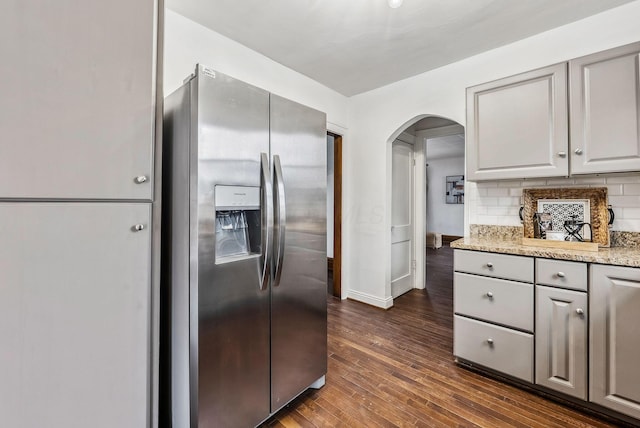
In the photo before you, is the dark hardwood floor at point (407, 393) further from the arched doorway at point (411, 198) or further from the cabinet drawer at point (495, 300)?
the arched doorway at point (411, 198)

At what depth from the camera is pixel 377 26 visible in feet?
7.23

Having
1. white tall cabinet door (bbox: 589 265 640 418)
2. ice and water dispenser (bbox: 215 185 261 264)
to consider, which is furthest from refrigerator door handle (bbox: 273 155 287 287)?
white tall cabinet door (bbox: 589 265 640 418)

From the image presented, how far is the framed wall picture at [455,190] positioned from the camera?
26.8 ft

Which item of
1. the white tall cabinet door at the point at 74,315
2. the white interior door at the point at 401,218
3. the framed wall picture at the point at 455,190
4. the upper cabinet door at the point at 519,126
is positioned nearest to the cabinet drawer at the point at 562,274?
the upper cabinet door at the point at 519,126

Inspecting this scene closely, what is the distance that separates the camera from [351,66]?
2.87 m

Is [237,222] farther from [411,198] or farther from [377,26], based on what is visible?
[411,198]

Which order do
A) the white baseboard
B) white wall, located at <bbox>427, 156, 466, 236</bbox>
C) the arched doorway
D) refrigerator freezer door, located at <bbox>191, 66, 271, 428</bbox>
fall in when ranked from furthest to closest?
white wall, located at <bbox>427, 156, 466, 236</bbox>
the arched doorway
the white baseboard
refrigerator freezer door, located at <bbox>191, 66, 271, 428</bbox>

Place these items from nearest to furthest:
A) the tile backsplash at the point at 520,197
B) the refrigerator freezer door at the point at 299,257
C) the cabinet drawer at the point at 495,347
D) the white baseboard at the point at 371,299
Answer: the refrigerator freezer door at the point at 299,257, the cabinet drawer at the point at 495,347, the tile backsplash at the point at 520,197, the white baseboard at the point at 371,299

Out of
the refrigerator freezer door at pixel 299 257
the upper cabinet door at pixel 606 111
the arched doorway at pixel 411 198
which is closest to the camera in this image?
the refrigerator freezer door at pixel 299 257

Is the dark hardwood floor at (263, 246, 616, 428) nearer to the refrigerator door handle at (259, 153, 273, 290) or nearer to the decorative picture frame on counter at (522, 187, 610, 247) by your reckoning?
the refrigerator door handle at (259, 153, 273, 290)

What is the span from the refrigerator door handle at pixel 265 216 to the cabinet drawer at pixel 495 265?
58.5 inches

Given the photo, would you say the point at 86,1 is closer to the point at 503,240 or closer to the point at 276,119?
the point at 276,119

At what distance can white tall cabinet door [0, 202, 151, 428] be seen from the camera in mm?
903

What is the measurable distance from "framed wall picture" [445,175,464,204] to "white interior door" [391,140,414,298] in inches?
194
